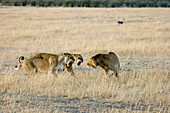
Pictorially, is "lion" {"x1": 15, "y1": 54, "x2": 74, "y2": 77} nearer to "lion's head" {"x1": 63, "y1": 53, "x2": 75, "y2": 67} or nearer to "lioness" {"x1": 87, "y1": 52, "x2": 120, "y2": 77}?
"lion's head" {"x1": 63, "y1": 53, "x2": 75, "y2": 67}

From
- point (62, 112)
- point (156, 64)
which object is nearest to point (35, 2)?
point (156, 64)

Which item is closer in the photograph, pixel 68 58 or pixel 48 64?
pixel 68 58

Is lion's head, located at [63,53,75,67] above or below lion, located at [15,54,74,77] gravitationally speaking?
above

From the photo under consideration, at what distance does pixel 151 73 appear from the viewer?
8.44 metres

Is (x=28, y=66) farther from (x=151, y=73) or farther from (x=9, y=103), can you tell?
(x=151, y=73)

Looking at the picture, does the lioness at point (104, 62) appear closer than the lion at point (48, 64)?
Yes

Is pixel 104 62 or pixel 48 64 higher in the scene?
pixel 104 62

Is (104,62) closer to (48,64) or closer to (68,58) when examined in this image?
(68,58)

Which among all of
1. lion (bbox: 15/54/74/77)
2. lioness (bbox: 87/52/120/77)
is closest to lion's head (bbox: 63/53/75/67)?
lion (bbox: 15/54/74/77)

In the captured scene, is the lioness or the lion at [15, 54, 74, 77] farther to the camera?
the lion at [15, 54, 74, 77]

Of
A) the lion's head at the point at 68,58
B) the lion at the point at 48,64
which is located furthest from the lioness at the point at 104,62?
the lion at the point at 48,64

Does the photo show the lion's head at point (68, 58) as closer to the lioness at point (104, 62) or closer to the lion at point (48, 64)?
the lion at point (48, 64)

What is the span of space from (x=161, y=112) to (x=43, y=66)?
354 centimetres

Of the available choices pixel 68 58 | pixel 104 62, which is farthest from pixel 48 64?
pixel 104 62
